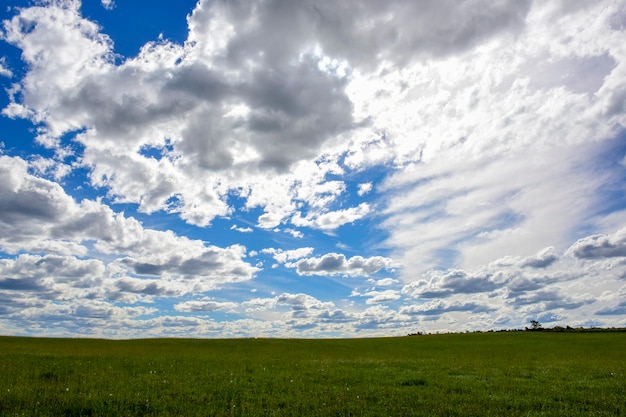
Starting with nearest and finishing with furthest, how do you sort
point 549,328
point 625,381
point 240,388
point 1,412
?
point 1,412 → point 240,388 → point 625,381 → point 549,328

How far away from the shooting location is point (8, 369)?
80.0 feet

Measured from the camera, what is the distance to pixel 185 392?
18.1 metres

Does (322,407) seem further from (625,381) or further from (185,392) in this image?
(625,381)

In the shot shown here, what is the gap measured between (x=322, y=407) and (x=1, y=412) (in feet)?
36.4

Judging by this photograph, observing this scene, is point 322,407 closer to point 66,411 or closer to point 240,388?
point 240,388

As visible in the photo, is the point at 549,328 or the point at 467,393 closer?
the point at 467,393

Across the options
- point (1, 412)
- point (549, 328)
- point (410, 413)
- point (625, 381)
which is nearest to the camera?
point (1, 412)

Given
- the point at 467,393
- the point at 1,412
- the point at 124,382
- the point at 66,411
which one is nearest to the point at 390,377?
the point at 467,393

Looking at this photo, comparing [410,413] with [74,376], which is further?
[74,376]

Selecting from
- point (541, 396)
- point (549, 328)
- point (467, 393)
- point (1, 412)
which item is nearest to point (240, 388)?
point (1, 412)

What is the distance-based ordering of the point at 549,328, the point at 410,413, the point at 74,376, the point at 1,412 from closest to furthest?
the point at 1,412, the point at 410,413, the point at 74,376, the point at 549,328

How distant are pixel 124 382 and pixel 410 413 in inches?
549

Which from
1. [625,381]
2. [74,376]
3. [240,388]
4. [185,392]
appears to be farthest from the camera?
[625,381]

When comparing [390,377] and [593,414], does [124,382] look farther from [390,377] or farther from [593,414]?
[593,414]
